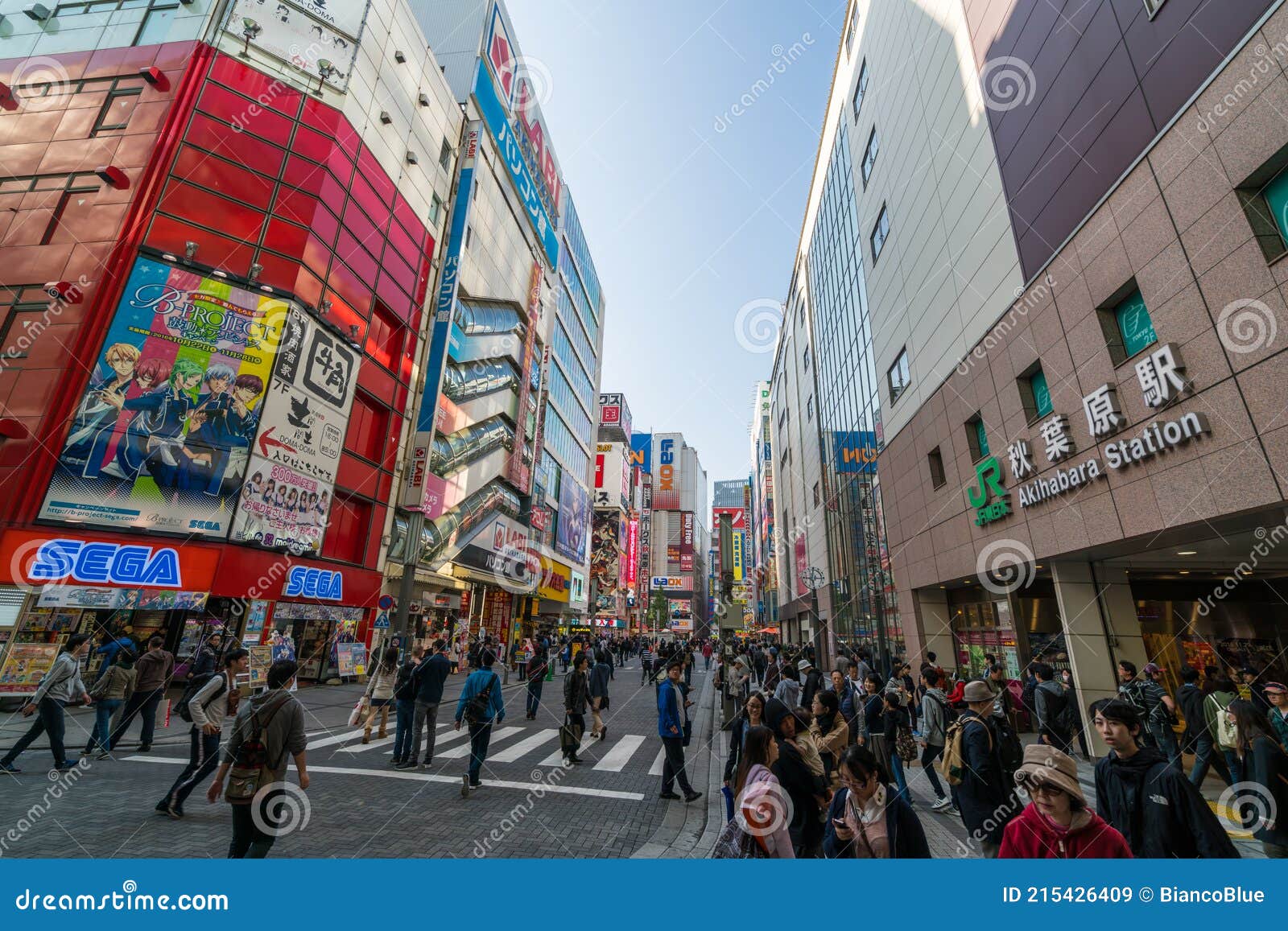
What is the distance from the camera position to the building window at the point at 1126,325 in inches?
370

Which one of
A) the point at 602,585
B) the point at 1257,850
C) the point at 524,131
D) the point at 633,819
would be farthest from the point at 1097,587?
the point at 602,585

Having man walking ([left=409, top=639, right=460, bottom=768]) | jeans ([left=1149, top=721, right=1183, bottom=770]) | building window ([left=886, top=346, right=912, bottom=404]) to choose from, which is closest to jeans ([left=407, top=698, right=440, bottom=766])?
man walking ([left=409, top=639, right=460, bottom=768])

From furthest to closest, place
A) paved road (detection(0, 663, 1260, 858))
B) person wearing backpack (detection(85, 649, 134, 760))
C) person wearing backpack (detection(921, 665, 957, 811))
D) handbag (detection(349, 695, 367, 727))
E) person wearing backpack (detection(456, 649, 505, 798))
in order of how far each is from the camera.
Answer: handbag (detection(349, 695, 367, 727)), person wearing backpack (detection(85, 649, 134, 760)), person wearing backpack (detection(456, 649, 505, 798)), person wearing backpack (detection(921, 665, 957, 811)), paved road (detection(0, 663, 1260, 858))

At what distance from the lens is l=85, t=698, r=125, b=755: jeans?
8762 millimetres

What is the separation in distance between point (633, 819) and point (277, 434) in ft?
58.6

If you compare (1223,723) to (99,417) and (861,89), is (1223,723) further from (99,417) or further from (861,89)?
(861,89)

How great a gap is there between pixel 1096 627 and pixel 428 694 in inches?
524

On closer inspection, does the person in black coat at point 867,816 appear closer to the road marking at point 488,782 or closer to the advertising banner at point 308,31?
the road marking at point 488,782

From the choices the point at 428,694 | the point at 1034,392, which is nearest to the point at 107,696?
the point at 428,694

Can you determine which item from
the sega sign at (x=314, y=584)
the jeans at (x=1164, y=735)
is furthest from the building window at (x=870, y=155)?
the sega sign at (x=314, y=584)

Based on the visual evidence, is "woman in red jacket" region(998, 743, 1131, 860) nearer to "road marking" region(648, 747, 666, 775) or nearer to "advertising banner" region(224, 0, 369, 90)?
"road marking" region(648, 747, 666, 775)

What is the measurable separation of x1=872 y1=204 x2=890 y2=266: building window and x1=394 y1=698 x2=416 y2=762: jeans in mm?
23492

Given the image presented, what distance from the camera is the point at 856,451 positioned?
28141 mm

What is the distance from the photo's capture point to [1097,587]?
1179cm
